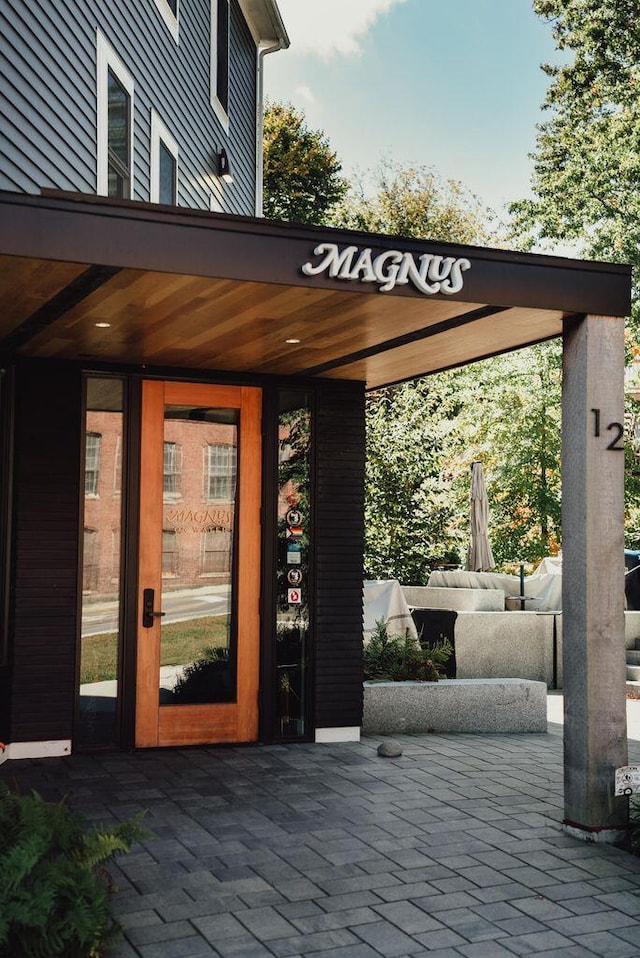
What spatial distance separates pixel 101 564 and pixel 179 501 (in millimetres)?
726

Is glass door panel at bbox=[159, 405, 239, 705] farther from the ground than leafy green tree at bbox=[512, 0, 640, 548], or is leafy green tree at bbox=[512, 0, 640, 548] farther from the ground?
leafy green tree at bbox=[512, 0, 640, 548]

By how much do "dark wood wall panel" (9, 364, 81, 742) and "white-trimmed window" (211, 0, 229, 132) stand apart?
21.6 feet

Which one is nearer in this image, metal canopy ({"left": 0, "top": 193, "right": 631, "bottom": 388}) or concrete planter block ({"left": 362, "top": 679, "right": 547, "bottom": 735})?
metal canopy ({"left": 0, "top": 193, "right": 631, "bottom": 388})

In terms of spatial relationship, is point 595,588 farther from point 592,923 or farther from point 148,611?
point 148,611

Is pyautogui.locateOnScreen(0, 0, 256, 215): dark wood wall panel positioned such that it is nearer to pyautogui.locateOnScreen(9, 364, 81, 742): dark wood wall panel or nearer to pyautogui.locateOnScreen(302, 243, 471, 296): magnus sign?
pyautogui.locateOnScreen(9, 364, 81, 742): dark wood wall panel

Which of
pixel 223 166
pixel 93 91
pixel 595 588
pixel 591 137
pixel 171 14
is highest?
pixel 591 137

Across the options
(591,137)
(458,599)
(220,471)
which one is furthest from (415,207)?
(220,471)

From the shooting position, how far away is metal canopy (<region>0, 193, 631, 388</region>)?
4.62m

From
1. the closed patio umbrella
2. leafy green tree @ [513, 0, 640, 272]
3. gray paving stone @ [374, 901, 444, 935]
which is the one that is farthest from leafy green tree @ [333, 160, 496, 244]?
gray paving stone @ [374, 901, 444, 935]

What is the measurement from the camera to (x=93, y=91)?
27.1 ft

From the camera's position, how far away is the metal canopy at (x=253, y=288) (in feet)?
15.2

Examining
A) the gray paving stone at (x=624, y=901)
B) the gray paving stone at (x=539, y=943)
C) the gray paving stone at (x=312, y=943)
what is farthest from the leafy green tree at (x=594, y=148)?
the gray paving stone at (x=312, y=943)

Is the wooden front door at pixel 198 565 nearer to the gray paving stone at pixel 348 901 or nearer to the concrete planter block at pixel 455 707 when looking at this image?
the concrete planter block at pixel 455 707

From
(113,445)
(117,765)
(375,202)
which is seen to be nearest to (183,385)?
(113,445)
